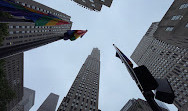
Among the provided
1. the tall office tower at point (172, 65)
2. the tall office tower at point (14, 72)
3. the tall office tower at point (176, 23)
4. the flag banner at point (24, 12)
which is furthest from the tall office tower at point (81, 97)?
the tall office tower at point (14, 72)

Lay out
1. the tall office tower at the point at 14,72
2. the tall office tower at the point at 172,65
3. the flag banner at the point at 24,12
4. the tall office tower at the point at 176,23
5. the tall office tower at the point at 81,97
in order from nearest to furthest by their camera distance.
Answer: the flag banner at the point at 24,12, the tall office tower at the point at 176,23, the tall office tower at the point at 81,97, the tall office tower at the point at 172,65, the tall office tower at the point at 14,72

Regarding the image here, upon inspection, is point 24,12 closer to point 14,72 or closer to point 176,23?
point 176,23

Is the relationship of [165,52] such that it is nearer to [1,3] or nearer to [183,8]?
[183,8]

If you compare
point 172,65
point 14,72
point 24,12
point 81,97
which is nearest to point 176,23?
point 24,12

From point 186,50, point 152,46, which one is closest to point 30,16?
point 186,50

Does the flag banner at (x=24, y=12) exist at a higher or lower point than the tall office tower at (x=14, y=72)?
higher

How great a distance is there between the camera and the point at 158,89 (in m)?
4.28

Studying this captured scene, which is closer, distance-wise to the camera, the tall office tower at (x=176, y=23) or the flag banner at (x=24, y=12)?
the flag banner at (x=24, y=12)

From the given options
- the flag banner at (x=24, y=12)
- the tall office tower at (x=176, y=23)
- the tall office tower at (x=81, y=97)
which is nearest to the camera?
the flag banner at (x=24, y=12)

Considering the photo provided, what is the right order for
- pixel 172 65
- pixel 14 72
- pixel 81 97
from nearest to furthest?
1. pixel 81 97
2. pixel 172 65
3. pixel 14 72

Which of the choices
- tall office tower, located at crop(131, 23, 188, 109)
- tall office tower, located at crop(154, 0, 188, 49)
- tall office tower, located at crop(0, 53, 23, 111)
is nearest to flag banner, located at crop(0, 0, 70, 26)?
tall office tower, located at crop(154, 0, 188, 49)

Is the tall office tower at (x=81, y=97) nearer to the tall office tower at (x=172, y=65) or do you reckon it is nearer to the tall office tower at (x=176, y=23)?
the tall office tower at (x=176, y=23)

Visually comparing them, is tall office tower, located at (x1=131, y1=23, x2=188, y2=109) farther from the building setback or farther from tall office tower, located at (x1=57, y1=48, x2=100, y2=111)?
the building setback

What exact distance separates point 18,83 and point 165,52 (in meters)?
131
